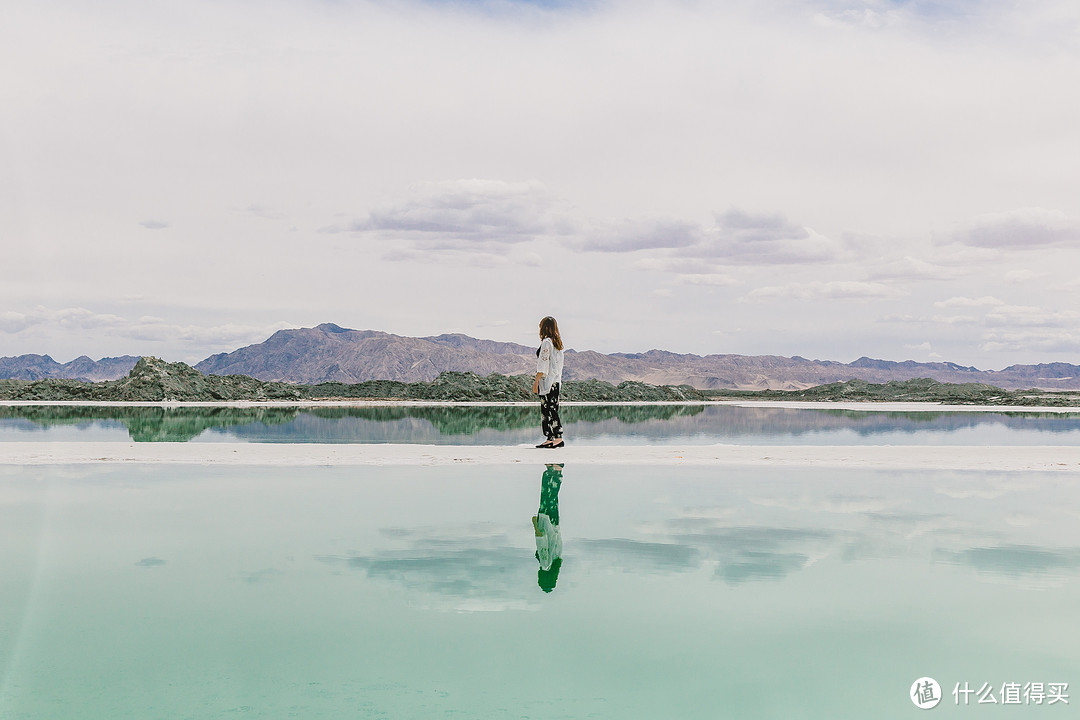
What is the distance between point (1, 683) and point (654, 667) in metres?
3.04

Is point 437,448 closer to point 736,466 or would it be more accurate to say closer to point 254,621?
point 736,466

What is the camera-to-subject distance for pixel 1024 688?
3855 mm

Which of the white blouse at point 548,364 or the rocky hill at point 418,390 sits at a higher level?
the white blouse at point 548,364

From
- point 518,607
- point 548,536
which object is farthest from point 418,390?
point 518,607

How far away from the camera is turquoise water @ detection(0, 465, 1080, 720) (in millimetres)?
3695

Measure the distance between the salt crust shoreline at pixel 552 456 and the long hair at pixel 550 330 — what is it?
1.89 m

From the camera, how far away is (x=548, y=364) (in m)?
13.7

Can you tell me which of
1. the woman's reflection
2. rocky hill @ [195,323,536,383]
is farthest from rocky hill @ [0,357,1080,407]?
rocky hill @ [195,323,536,383]

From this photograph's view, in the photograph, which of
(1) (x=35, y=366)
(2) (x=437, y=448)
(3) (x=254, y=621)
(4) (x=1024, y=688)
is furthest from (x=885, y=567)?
(1) (x=35, y=366)

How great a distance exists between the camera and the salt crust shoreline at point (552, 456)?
12.6 metres

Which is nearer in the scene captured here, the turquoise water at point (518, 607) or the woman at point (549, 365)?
the turquoise water at point (518, 607)

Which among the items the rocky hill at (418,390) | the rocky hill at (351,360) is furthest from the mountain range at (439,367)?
the rocky hill at (418,390)

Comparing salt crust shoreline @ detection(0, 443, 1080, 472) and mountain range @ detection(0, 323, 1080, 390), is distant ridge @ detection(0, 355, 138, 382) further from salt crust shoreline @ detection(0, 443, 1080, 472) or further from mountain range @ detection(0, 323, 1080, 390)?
salt crust shoreline @ detection(0, 443, 1080, 472)

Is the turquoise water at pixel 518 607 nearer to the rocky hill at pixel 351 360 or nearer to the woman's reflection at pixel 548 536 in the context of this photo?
the woman's reflection at pixel 548 536
